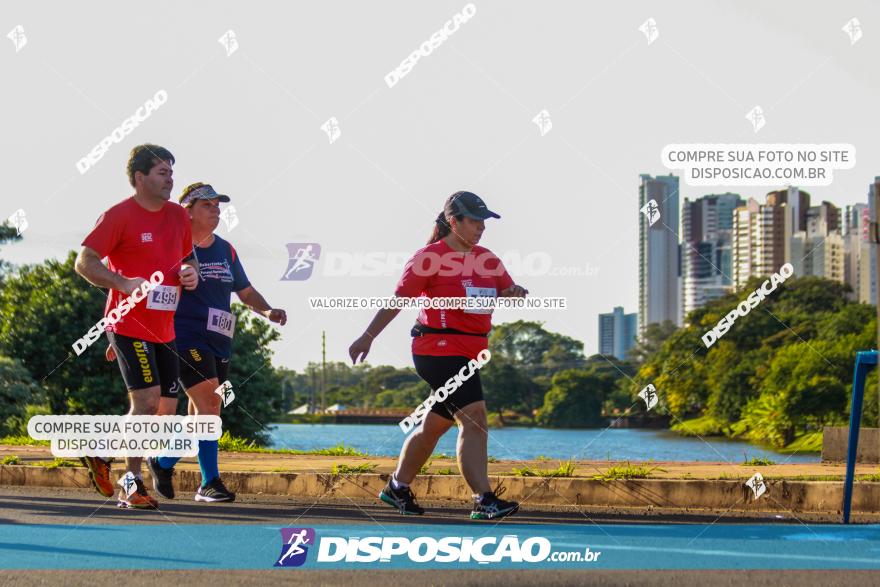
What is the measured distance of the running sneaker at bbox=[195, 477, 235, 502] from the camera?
9523mm

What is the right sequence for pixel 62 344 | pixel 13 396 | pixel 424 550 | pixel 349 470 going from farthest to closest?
pixel 62 344 < pixel 13 396 < pixel 349 470 < pixel 424 550

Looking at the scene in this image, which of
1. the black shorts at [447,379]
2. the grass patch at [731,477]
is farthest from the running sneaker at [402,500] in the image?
the grass patch at [731,477]

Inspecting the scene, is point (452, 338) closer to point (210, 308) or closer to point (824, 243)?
point (210, 308)

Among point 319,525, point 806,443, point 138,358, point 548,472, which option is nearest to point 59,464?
point 138,358

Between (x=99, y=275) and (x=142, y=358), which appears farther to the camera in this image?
(x=142, y=358)

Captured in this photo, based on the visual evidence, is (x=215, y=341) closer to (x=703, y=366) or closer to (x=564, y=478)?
(x=564, y=478)

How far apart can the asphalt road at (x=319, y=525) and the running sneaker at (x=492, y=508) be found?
0.08 m

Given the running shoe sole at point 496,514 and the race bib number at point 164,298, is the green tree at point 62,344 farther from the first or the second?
the running shoe sole at point 496,514

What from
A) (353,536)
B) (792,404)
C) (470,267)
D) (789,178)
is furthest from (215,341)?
(792,404)

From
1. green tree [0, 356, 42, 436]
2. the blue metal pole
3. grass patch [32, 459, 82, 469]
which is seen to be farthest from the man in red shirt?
green tree [0, 356, 42, 436]

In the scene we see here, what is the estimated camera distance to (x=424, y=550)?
6688 mm

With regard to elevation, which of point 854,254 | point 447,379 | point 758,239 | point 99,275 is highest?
point 758,239

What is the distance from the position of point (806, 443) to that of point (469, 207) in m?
66.2

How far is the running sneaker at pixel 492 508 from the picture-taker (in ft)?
26.2
